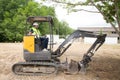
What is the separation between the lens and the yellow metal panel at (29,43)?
14.0 m

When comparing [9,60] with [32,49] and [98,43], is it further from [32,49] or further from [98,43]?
[98,43]

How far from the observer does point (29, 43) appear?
1411 cm

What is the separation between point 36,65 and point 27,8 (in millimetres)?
55836

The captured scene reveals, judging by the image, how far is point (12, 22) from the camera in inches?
2625

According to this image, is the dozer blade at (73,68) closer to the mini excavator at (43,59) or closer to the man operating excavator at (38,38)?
the mini excavator at (43,59)

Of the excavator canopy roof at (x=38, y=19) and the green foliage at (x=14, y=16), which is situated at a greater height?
the excavator canopy roof at (x=38, y=19)

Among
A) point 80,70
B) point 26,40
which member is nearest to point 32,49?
point 26,40

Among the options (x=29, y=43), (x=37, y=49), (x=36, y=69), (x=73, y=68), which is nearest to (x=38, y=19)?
(x=29, y=43)

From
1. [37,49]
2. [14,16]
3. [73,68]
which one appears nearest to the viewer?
[37,49]

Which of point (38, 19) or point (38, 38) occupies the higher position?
point (38, 19)

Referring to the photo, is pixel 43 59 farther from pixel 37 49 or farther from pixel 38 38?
pixel 38 38

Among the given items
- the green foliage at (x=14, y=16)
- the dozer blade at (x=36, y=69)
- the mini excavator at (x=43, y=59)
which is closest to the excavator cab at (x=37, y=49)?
the mini excavator at (x=43, y=59)

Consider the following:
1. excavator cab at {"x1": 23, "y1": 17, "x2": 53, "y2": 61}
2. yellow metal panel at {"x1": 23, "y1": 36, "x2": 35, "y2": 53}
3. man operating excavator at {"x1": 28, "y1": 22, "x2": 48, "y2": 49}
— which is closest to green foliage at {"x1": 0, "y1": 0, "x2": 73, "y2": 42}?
man operating excavator at {"x1": 28, "y1": 22, "x2": 48, "y2": 49}

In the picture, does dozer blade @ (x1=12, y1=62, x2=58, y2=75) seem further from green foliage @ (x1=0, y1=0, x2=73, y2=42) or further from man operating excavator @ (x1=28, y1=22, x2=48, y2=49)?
green foliage @ (x1=0, y1=0, x2=73, y2=42)
